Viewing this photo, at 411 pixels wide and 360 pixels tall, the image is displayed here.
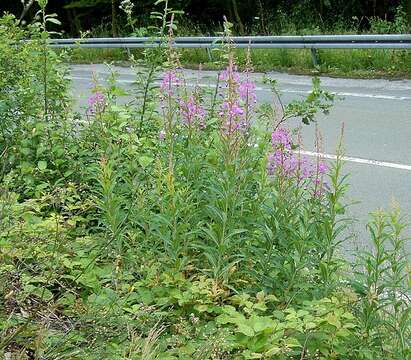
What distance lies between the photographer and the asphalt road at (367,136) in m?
6.58

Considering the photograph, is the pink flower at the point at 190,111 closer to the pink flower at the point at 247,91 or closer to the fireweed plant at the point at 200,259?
the fireweed plant at the point at 200,259

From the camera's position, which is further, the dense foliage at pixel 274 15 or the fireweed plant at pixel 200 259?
the dense foliage at pixel 274 15

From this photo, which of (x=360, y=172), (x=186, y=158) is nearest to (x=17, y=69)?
(x=186, y=158)

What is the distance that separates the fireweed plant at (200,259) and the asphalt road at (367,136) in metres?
0.66

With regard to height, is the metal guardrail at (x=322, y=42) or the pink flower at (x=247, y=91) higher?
the pink flower at (x=247, y=91)

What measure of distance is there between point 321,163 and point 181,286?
1.00 meters

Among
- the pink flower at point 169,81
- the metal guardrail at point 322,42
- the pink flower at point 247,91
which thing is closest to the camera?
the pink flower at point 247,91

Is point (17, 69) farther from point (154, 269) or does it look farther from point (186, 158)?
point (154, 269)

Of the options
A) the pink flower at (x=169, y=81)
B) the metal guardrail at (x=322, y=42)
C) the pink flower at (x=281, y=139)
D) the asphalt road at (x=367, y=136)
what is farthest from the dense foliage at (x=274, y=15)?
the pink flower at (x=281, y=139)

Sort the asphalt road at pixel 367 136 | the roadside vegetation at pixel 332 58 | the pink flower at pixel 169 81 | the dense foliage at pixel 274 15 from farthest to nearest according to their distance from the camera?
the dense foliage at pixel 274 15, the roadside vegetation at pixel 332 58, the asphalt road at pixel 367 136, the pink flower at pixel 169 81

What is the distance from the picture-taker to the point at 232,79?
362cm

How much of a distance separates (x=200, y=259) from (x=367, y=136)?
6.19 m

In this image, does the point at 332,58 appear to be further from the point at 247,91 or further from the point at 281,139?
the point at 281,139

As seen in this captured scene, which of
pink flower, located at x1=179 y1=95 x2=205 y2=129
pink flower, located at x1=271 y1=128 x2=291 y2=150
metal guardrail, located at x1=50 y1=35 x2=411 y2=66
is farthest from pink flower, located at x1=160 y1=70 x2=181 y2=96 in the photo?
metal guardrail, located at x1=50 y1=35 x2=411 y2=66
